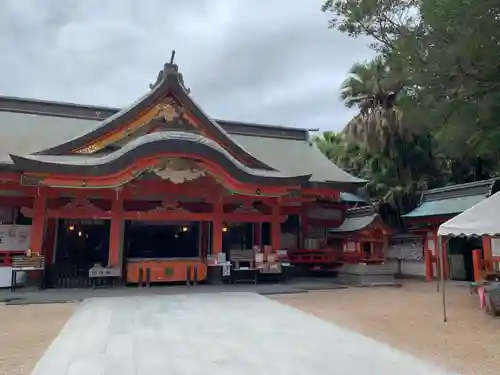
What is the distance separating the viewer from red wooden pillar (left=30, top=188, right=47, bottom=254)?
970cm

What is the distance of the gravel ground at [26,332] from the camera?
13.7ft

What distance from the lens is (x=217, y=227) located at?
11039mm

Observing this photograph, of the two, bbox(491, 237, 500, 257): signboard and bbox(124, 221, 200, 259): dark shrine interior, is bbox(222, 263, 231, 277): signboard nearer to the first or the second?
bbox(124, 221, 200, 259): dark shrine interior

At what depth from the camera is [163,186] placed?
1092 cm

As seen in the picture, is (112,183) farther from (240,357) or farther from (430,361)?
(430,361)

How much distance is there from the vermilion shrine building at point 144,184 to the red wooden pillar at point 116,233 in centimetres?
3

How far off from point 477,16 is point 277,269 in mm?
7675

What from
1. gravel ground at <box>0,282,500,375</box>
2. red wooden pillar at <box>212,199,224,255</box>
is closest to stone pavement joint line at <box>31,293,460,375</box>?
gravel ground at <box>0,282,500,375</box>

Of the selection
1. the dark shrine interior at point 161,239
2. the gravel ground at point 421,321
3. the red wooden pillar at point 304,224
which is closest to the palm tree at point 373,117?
the red wooden pillar at point 304,224

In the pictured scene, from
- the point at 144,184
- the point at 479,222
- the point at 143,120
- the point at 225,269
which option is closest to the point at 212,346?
the point at 479,222

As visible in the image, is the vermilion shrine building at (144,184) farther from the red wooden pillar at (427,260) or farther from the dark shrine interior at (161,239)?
the red wooden pillar at (427,260)

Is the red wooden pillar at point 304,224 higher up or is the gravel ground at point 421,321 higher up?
the red wooden pillar at point 304,224

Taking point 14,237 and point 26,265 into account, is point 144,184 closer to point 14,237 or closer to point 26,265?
point 26,265

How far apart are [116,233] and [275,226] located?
448 centimetres
